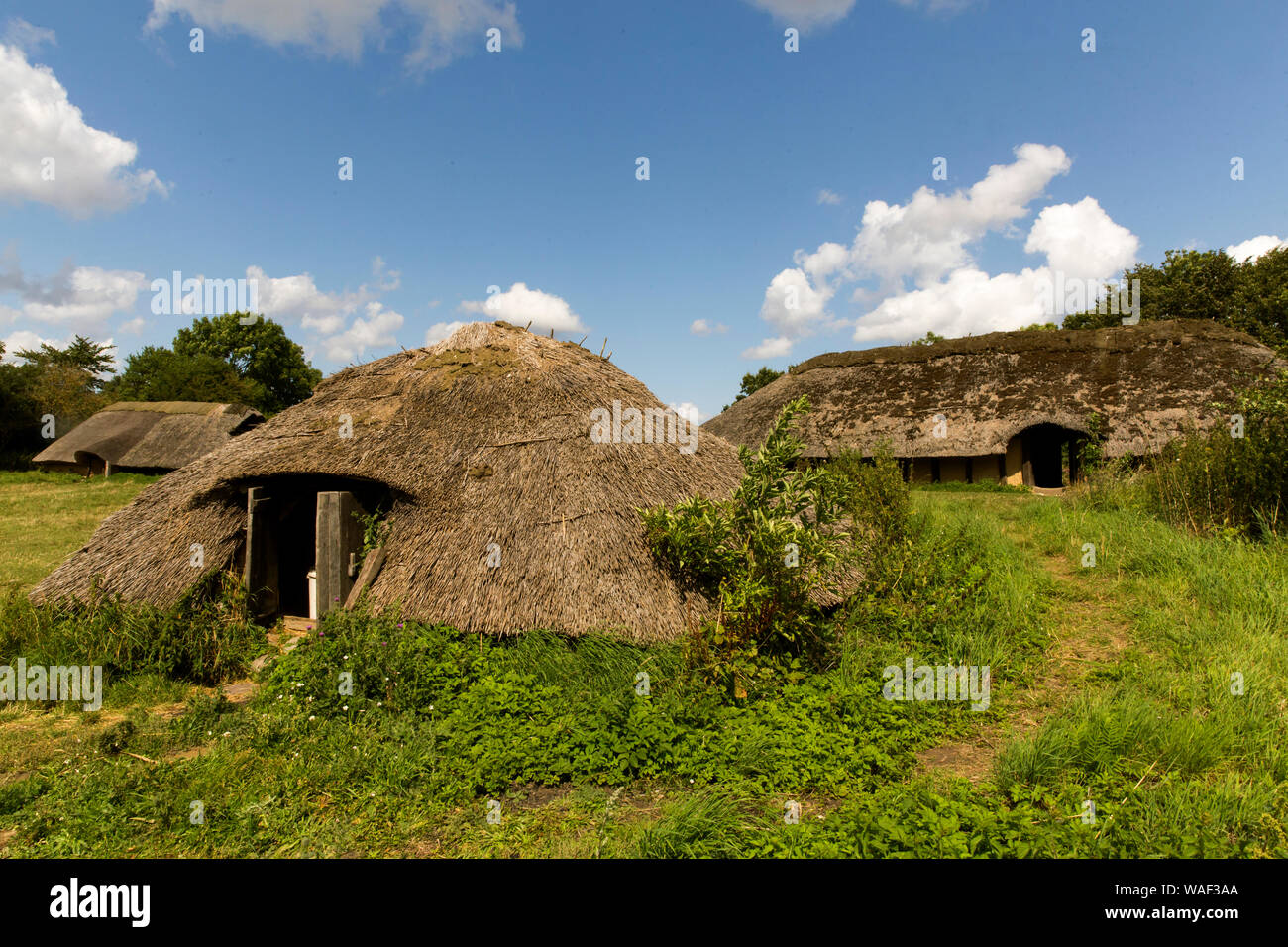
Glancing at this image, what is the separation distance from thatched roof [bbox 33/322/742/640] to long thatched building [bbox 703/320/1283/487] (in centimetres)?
1072

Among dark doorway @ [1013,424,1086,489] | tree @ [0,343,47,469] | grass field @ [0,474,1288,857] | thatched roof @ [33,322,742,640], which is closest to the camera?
grass field @ [0,474,1288,857]

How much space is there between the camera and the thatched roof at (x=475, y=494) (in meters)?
6.11

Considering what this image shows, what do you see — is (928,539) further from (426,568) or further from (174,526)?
(174,526)

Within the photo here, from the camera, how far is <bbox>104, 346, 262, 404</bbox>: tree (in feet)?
129

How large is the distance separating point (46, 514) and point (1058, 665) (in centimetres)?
2270

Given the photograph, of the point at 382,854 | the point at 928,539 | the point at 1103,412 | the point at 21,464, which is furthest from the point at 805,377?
the point at 21,464

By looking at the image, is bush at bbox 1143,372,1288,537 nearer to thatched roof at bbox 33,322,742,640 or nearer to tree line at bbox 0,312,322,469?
thatched roof at bbox 33,322,742,640

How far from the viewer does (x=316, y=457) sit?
281 inches

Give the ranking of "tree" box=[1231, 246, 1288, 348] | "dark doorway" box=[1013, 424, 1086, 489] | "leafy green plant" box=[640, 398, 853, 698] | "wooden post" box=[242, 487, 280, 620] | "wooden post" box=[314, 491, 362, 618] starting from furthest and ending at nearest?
1. "tree" box=[1231, 246, 1288, 348]
2. "dark doorway" box=[1013, 424, 1086, 489]
3. "wooden post" box=[242, 487, 280, 620]
4. "wooden post" box=[314, 491, 362, 618]
5. "leafy green plant" box=[640, 398, 853, 698]

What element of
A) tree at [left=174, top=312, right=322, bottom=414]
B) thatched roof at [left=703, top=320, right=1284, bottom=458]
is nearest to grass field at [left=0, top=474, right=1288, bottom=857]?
thatched roof at [left=703, top=320, right=1284, bottom=458]

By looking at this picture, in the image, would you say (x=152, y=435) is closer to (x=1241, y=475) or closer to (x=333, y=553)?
(x=333, y=553)

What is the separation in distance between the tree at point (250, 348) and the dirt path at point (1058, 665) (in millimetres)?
→ 48862

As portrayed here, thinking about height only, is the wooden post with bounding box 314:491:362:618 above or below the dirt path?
above

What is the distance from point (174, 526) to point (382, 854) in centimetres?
555
